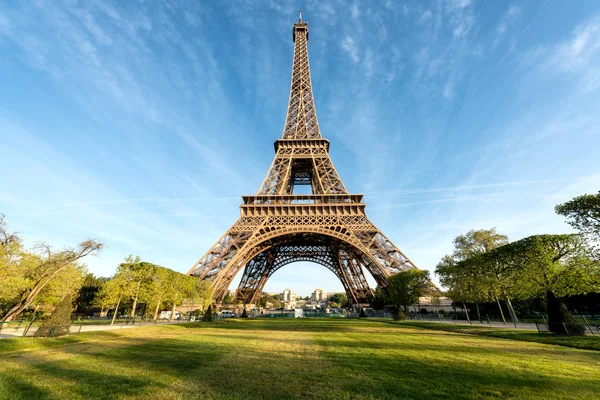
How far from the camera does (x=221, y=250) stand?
32844 mm

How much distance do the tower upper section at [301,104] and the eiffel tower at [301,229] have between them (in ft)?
0.60

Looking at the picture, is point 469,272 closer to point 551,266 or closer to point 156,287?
point 551,266

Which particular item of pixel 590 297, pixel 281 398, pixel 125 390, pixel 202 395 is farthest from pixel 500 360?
pixel 590 297

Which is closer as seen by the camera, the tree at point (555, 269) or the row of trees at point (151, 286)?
the tree at point (555, 269)

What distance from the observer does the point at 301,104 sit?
1951 inches

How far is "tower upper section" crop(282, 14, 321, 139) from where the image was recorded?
46.6 metres

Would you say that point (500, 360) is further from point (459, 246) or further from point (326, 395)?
point (459, 246)

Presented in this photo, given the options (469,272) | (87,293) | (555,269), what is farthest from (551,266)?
(87,293)

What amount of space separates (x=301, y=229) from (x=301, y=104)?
26412mm

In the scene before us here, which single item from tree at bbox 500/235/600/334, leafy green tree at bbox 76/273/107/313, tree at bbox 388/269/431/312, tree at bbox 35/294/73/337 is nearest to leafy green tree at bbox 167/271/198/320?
tree at bbox 35/294/73/337

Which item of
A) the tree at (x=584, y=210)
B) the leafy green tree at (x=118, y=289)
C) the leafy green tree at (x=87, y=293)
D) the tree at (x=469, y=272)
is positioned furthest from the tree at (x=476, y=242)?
the leafy green tree at (x=87, y=293)

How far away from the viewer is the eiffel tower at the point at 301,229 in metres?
32.8

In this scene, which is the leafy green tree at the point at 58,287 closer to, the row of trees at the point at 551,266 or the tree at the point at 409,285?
the tree at the point at 409,285

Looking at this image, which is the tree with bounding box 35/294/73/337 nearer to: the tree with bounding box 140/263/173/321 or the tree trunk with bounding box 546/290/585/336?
the tree with bounding box 140/263/173/321
